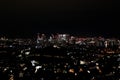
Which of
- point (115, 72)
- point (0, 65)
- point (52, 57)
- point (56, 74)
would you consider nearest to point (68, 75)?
point (56, 74)

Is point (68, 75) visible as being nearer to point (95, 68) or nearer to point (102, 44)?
point (95, 68)

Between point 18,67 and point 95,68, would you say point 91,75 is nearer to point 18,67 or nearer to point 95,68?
point 95,68

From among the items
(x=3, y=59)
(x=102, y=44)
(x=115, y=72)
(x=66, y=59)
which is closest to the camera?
(x=115, y=72)

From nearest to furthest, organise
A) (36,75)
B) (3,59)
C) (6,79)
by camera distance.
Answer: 1. (6,79)
2. (36,75)
3. (3,59)

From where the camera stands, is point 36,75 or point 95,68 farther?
point 95,68

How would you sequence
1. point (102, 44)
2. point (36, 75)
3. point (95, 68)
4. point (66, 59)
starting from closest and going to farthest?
1. point (36, 75)
2. point (95, 68)
3. point (66, 59)
4. point (102, 44)

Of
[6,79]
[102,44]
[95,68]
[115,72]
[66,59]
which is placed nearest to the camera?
[6,79]

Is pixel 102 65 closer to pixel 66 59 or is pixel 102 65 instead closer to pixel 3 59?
pixel 66 59

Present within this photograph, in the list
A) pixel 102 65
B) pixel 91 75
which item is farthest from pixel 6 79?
pixel 102 65

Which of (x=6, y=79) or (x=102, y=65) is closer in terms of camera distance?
(x=6, y=79)
